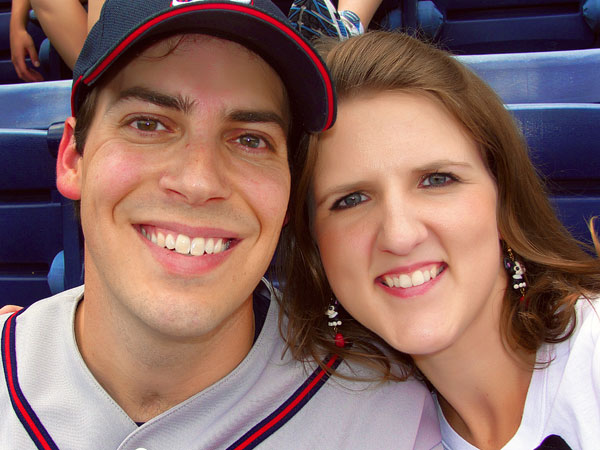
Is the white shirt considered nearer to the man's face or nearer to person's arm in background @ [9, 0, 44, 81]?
the man's face

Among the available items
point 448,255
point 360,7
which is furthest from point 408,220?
point 360,7

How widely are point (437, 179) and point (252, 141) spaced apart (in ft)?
1.43

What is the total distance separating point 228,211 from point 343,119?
37cm

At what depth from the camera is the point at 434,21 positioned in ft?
10.3

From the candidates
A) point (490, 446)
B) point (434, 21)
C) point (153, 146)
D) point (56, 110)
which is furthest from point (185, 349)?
point (434, 21)

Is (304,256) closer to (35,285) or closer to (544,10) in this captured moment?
(35,285)

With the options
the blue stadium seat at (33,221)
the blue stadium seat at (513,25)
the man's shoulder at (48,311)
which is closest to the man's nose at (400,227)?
the man's shoulder at (48,311)

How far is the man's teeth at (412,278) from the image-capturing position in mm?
1246

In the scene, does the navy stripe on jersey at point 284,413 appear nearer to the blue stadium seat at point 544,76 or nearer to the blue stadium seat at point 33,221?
the blue stadium seat at point 33,221

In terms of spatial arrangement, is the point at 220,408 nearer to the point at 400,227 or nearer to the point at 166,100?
the point at 400,227

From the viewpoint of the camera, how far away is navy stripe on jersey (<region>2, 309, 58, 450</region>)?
113 cm

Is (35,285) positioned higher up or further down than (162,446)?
further down

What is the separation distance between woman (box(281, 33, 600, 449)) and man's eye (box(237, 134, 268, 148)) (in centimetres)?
14

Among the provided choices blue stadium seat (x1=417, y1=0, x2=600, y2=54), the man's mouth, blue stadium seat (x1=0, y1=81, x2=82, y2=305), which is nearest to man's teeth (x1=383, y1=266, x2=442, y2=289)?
the man's mouth
